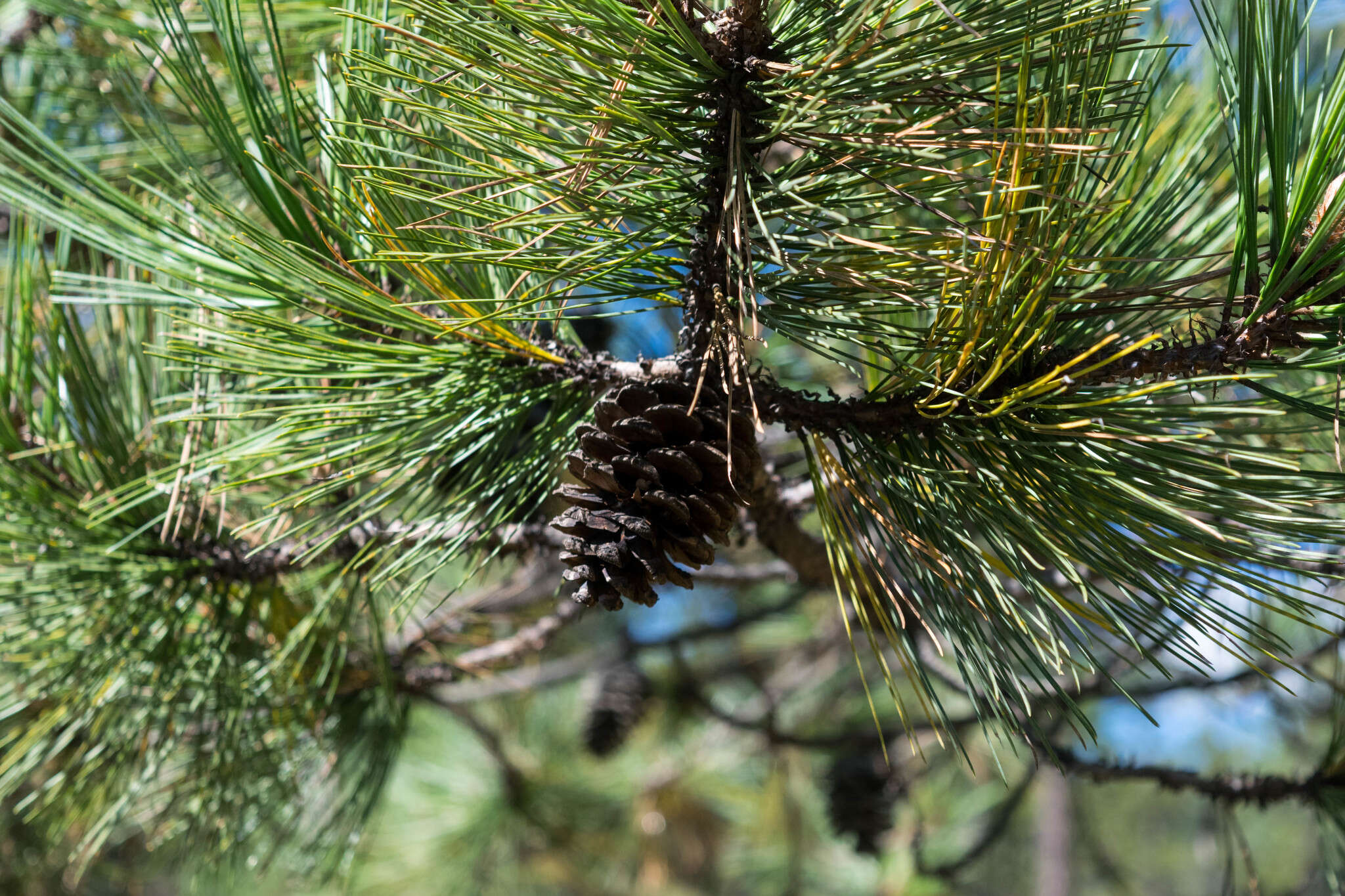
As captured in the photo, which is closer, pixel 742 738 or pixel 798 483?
pixel 798 483

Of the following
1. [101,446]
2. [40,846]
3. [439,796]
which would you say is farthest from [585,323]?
[439,796]

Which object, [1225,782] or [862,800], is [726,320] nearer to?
[1225,782]

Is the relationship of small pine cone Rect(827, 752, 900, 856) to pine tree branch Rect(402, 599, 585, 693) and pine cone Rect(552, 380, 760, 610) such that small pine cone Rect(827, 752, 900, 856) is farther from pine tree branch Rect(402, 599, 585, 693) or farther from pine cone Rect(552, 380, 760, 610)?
pine cone Rect(552, 380, 760, 610)

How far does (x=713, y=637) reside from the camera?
150cm

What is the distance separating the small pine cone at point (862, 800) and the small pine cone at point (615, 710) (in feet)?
1.14

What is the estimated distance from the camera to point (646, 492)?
453 millimetres

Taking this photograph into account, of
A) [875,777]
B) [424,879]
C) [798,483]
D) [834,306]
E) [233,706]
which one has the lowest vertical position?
[424,879]

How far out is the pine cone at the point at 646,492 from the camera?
1.46 ft

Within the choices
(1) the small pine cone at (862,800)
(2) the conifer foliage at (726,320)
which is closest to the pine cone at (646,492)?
(2) the conifer foliage at (726,320)

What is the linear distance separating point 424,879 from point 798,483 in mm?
1486

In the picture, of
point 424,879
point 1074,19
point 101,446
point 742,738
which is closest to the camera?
point 1074,19

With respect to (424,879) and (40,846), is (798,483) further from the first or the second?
(424,879)

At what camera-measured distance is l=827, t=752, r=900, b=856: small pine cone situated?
4.22 feet

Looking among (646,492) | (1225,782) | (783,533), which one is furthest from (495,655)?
(1225,782)
